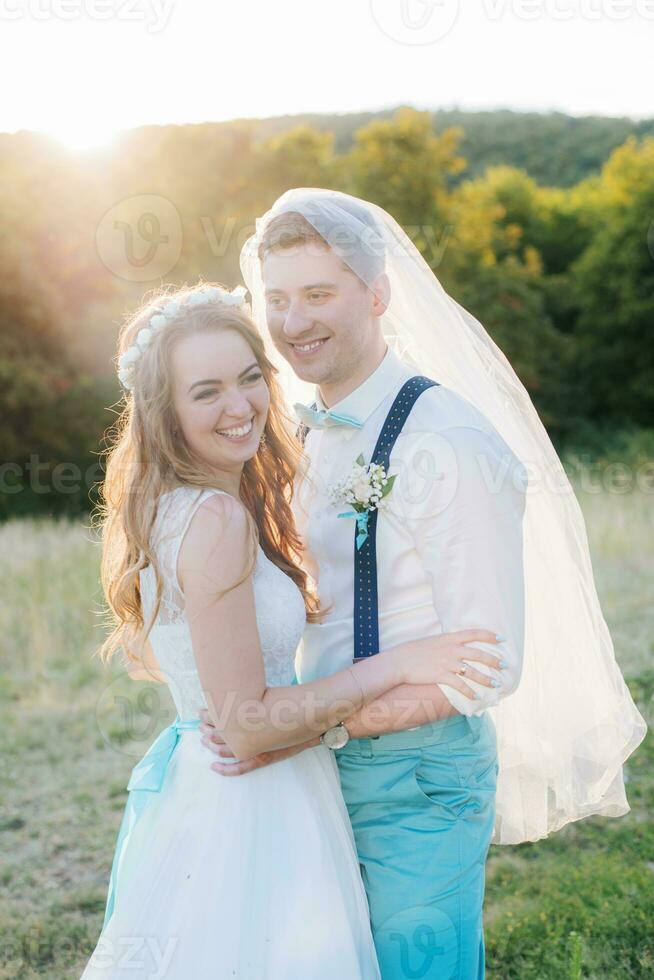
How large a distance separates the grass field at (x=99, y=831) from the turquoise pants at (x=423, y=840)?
1.10ft

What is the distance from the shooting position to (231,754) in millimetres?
2305

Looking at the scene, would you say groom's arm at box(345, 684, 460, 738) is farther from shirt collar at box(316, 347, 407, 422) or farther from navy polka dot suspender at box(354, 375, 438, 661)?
shirt collar at box(316, 347, 407, 422)

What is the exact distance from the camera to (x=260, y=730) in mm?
2188

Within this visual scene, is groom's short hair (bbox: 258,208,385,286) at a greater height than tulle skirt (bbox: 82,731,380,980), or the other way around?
groom's short hair (bbox: 258,208,385,286)

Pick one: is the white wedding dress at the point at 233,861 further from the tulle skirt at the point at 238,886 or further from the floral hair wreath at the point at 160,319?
the floral hair wreath at the point at 160,319

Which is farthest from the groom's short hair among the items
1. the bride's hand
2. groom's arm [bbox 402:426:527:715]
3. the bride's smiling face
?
the bride's hand

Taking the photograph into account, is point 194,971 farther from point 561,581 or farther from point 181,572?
point 561,581

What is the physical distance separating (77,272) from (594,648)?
15.9 meters

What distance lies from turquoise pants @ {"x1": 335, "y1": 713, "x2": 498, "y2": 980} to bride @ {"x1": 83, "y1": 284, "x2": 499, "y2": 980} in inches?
3.7

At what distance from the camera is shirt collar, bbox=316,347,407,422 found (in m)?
2.67

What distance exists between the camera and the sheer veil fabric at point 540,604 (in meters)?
2.87

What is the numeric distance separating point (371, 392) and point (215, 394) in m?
0.51

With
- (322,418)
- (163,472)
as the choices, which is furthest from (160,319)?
(322,418)

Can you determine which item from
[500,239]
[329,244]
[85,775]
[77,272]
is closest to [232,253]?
[77,272]
